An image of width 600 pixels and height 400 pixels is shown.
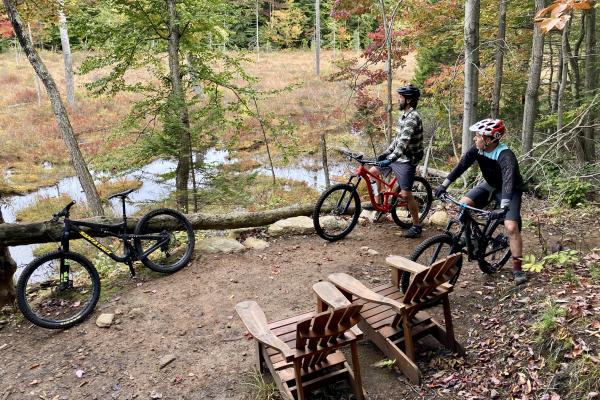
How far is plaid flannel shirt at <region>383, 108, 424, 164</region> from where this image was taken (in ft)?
22.2

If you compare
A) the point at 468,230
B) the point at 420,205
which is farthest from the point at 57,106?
the point at 468,230

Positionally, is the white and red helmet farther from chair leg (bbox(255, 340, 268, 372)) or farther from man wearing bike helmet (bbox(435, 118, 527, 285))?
chair leg (bbox(255, 340, 268, 372))

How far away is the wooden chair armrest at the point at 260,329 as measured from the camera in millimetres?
3439

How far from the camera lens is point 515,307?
15.8ft

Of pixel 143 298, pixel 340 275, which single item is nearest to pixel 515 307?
pixel 340 275

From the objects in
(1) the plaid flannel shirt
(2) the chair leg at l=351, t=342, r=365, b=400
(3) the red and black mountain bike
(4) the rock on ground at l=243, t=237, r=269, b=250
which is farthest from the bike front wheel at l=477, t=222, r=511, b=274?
(4) the rock on ground at l=243, t=237, r=269, b=250

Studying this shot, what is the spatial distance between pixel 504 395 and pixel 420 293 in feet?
A: 3.55

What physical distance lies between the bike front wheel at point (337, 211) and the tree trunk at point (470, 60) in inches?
133

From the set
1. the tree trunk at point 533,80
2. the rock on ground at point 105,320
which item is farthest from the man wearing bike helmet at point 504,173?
the tree trunk at point 533,80

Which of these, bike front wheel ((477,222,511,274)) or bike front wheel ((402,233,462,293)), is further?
bike front wheel ((477,222,511,274))

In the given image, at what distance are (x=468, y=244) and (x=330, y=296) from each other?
7.23 ft

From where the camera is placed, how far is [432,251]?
209 inches

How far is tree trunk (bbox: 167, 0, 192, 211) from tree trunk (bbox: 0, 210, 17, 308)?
4273 millimetres

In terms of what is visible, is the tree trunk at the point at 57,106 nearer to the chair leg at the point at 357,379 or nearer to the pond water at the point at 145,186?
the pond water at the point at 145,186
